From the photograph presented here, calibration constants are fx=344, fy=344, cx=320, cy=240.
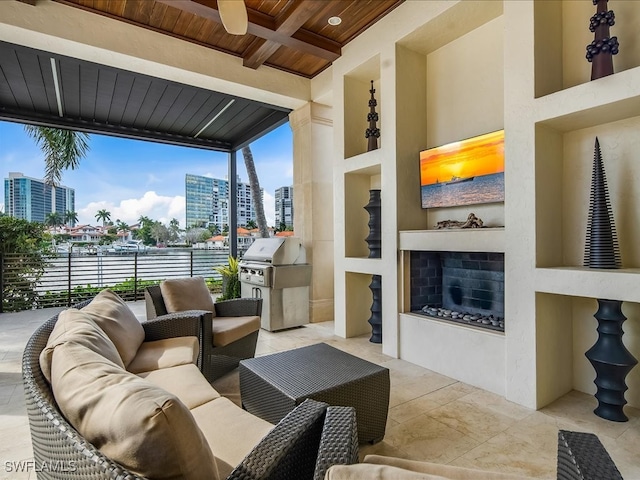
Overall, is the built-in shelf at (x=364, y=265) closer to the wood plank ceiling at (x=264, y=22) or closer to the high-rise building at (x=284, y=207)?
the wood plank ceiling at (x=264, y=22)

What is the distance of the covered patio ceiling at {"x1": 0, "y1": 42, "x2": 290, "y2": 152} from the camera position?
3.99 m

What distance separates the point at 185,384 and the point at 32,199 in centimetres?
626

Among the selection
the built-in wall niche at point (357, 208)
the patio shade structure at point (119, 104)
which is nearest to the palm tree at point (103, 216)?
the patio shade structure at point (119, 104)

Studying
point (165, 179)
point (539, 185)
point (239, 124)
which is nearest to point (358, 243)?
point (539, 185)

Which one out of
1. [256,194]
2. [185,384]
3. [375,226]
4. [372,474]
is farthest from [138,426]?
[256,194]

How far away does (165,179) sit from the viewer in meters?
8.16

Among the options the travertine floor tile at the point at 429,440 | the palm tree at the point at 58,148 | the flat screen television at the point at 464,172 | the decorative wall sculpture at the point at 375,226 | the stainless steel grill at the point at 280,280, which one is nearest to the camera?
the travertine floor tile at the point at 429,440

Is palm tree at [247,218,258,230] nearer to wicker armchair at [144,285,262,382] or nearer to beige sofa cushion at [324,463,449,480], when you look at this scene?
wicker armchair at [144,285,262,382]

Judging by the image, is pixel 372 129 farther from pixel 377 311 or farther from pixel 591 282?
pixel 591 282

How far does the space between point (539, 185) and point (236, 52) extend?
12.0ft

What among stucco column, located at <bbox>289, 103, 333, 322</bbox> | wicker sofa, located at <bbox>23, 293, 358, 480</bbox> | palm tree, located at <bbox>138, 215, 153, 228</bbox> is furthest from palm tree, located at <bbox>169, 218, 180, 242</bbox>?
wicker sofa, located at <bbox>23, 293, 358, 480</bbox>

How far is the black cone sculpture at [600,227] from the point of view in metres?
2.21

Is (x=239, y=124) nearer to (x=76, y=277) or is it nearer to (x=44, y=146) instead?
(x=44, y=146)

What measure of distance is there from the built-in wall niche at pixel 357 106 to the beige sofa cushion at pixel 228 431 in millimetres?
3248
